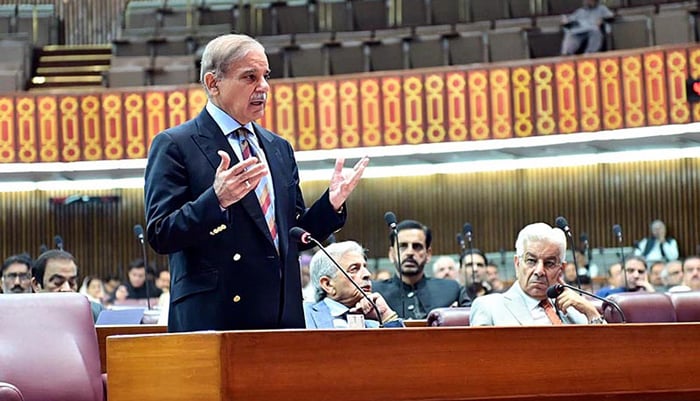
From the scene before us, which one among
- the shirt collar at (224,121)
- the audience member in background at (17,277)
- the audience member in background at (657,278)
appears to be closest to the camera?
the shirt collar at (224,121)

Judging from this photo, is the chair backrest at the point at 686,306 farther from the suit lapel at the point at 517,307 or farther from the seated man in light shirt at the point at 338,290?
the seated man in light shirt at the point at 338,290

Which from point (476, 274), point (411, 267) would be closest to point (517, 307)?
point (411, 267)

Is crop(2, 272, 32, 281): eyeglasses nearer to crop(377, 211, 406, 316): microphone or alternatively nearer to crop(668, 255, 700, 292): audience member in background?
crop(377, 211, 406, 316): microphone

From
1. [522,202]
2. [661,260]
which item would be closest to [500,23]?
[522,202]

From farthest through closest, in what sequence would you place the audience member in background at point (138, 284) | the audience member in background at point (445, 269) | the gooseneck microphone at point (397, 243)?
1. the audience member in background at point (138, 284)
2. the audience member in background at point (445, 269)
3. the gooseneck microphone at point (397, 243)

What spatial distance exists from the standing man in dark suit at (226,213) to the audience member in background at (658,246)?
30.2ft

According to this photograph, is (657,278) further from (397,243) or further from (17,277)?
(17,277)

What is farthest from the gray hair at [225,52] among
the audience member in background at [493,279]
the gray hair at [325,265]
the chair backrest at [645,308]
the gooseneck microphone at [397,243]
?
the audience member in background at [493,279]

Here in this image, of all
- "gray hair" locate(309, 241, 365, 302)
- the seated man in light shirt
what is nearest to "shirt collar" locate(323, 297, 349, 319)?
the seated man in light shirt

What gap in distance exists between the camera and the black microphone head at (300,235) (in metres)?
3.34

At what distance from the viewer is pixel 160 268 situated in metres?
13.6

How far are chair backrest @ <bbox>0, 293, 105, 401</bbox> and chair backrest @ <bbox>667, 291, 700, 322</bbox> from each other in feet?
8.27

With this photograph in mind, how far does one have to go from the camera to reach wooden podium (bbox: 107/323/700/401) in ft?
8.55

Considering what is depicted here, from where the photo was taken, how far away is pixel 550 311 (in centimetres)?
457
